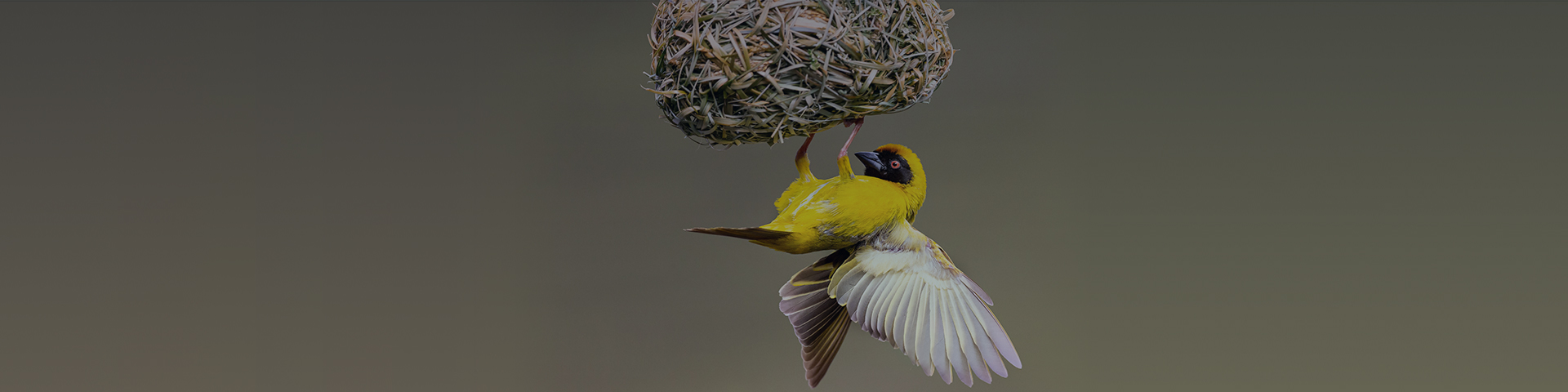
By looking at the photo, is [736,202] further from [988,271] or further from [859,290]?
[859,290]

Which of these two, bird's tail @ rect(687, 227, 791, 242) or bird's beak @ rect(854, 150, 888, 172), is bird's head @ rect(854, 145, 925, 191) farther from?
bird's tail @ rect(687, 227, 791, 242)

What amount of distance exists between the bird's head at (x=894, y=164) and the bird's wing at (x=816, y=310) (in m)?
0.15

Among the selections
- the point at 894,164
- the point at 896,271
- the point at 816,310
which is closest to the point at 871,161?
the point at 894,164

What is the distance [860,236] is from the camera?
131 centimetres

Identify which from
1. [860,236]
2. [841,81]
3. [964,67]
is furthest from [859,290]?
[964,67]

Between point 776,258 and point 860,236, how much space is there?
0.92 metres

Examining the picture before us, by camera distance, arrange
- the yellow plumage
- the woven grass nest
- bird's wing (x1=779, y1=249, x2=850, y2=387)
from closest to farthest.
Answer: the woven grass nest < the yellow plumage < bird's wing (x1=779, y1=249, x2=850, y2=387)

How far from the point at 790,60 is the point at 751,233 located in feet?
0.81

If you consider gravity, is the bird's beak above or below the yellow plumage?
above

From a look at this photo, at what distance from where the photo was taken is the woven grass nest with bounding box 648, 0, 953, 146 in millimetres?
1131

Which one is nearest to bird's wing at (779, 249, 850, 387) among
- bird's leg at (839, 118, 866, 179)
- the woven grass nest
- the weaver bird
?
the weaver bird

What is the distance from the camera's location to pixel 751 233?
1.23 meters

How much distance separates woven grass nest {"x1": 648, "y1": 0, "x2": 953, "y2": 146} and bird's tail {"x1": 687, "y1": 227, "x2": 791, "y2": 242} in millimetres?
127

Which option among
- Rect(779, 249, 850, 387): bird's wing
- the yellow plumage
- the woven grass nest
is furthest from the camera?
Rect(779, 249, 850, 387): bird's wing
